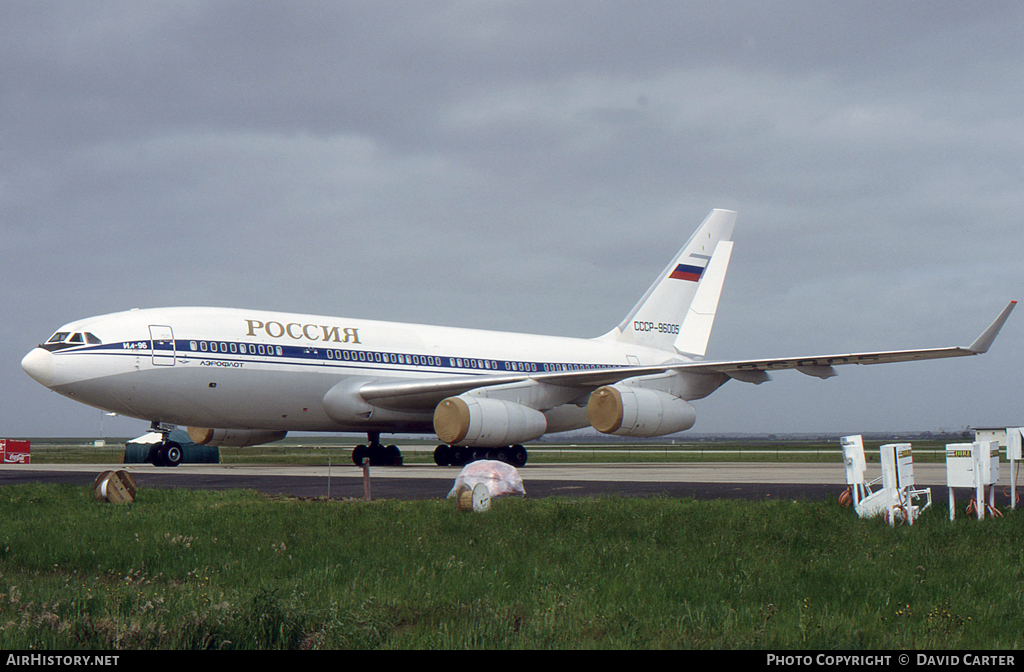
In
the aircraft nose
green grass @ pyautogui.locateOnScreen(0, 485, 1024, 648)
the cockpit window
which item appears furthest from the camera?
the cockpit window

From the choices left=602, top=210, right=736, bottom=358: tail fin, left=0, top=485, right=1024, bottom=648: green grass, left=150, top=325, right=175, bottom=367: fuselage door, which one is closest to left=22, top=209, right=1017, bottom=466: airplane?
left=150, top=325, right=175, bottom=367: fuselage door

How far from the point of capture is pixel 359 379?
25984 mm

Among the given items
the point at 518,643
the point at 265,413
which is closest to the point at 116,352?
the point at 265,413

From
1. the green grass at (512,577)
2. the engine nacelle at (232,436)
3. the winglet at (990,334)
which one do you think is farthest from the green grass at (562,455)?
the green grass at (512,577)

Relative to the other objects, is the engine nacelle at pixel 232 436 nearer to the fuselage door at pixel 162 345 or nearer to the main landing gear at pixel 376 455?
the main landing gear at pixel 376 455

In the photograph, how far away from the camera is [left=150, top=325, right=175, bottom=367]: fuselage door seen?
864 inches

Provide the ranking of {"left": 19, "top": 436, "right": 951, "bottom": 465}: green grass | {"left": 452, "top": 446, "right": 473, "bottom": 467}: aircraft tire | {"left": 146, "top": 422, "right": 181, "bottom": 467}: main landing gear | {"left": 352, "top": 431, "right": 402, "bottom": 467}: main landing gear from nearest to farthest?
{"left": 146, "top": 422, "right": 181, "bottom": 467}: main landing gear, {"left": 452, "top": 446, "right": 473, "bottom": 467}: aircraft tire, {"left": 352, "top": 431, "right": 402, "bottom": 467}: main landing gear, {"left": 19, "top": 436, "right": 951, "bottom": 465}: green grass

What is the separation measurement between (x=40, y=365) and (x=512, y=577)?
1869 cm

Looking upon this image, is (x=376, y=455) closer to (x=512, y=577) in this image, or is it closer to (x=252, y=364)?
(x=252, y=364)

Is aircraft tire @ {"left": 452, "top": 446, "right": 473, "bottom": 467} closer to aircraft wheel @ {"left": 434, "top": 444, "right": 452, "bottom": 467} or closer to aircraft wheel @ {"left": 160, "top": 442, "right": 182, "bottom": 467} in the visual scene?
aircraft wheel @ {"left": 434, "top": 444, "right": 452, "bottom": 467}

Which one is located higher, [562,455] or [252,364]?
[252,364]

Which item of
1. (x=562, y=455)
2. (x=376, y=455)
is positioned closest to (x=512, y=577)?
(x=376, y=455)

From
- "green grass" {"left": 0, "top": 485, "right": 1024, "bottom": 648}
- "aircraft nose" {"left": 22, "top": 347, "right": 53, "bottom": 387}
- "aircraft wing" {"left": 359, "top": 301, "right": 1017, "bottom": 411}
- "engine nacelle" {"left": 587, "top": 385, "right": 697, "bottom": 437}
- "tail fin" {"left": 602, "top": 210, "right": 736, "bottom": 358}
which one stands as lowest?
"green grass" {"left": 0, "top": 485, "right": 1024, "bottom": 648}

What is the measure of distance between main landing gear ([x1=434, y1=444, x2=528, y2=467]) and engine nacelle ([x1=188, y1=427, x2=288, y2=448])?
17.5ft
